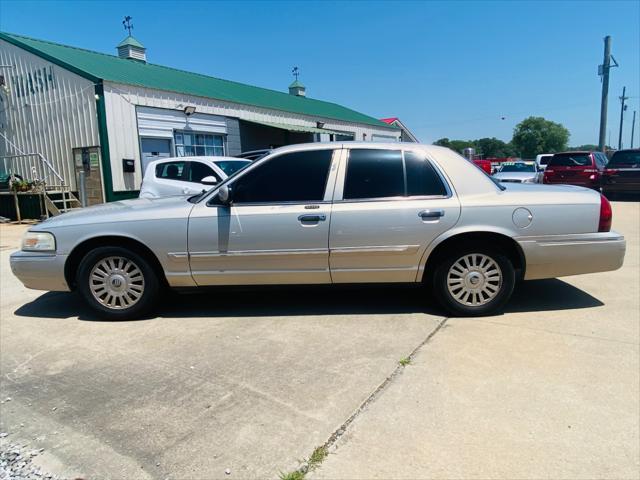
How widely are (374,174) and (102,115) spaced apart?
37.4ft

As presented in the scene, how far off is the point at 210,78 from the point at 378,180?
66.6 ft

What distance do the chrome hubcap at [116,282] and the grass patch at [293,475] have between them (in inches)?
107

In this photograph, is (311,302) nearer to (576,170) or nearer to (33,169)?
Answer: (33,169)

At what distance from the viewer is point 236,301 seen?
5.01 metres

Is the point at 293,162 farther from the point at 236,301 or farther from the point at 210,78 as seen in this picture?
the point at 210,78

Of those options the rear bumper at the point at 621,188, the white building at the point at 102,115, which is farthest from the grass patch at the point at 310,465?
the rear bumper at the point at 621,188

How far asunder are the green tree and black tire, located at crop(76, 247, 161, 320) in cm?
12144

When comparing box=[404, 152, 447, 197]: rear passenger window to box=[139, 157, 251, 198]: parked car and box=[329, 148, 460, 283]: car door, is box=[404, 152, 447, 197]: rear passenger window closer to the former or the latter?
box=[329, 148, 460, 283]: car door

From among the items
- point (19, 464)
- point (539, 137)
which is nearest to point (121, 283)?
point (19, 464)

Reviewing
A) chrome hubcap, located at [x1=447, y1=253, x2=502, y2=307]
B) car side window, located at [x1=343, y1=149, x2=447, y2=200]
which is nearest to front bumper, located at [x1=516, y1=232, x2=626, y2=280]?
chrome hubcap, located at [x1=447, y1=253, x2=502, y2=307]

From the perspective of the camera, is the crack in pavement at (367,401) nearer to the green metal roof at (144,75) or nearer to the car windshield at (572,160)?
the green metal roof at (144,75)

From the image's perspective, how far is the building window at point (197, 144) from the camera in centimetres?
1573

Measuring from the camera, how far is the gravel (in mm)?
2281

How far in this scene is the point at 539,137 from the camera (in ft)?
376
